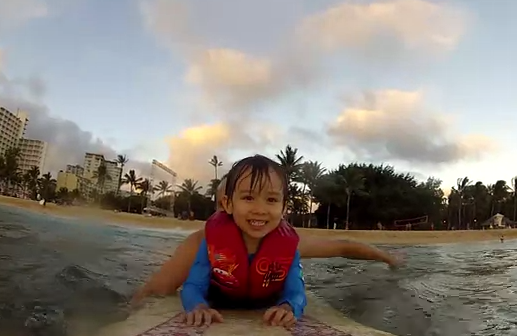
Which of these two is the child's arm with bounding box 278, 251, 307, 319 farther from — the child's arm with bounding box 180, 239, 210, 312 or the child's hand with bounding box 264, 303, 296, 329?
the child's arm with bounding box 180, 239, 210, 312

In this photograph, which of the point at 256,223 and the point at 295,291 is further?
the point at 295,291

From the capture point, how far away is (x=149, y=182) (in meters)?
36.8

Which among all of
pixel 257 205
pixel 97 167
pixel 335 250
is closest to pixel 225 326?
pixel 257 205

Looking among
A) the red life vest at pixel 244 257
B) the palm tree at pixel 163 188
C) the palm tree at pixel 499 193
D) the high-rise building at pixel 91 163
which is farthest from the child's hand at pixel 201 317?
the palm tree at pixel 499 193

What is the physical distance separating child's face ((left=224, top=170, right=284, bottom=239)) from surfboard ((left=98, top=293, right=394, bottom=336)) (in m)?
0.39

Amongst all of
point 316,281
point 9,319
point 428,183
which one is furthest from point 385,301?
point 428,183

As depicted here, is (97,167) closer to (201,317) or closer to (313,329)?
(201,317)

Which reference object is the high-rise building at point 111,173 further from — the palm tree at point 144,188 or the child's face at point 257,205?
the child's face at point 257,205

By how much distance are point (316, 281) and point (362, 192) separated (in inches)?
1269

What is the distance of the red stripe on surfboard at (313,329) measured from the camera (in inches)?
70.9

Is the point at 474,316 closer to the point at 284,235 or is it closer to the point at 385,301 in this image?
the point at 385,301

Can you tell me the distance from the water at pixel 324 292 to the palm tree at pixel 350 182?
2906 centimetres

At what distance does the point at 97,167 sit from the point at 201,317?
1701 centimetres

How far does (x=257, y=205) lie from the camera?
1.96 metres
